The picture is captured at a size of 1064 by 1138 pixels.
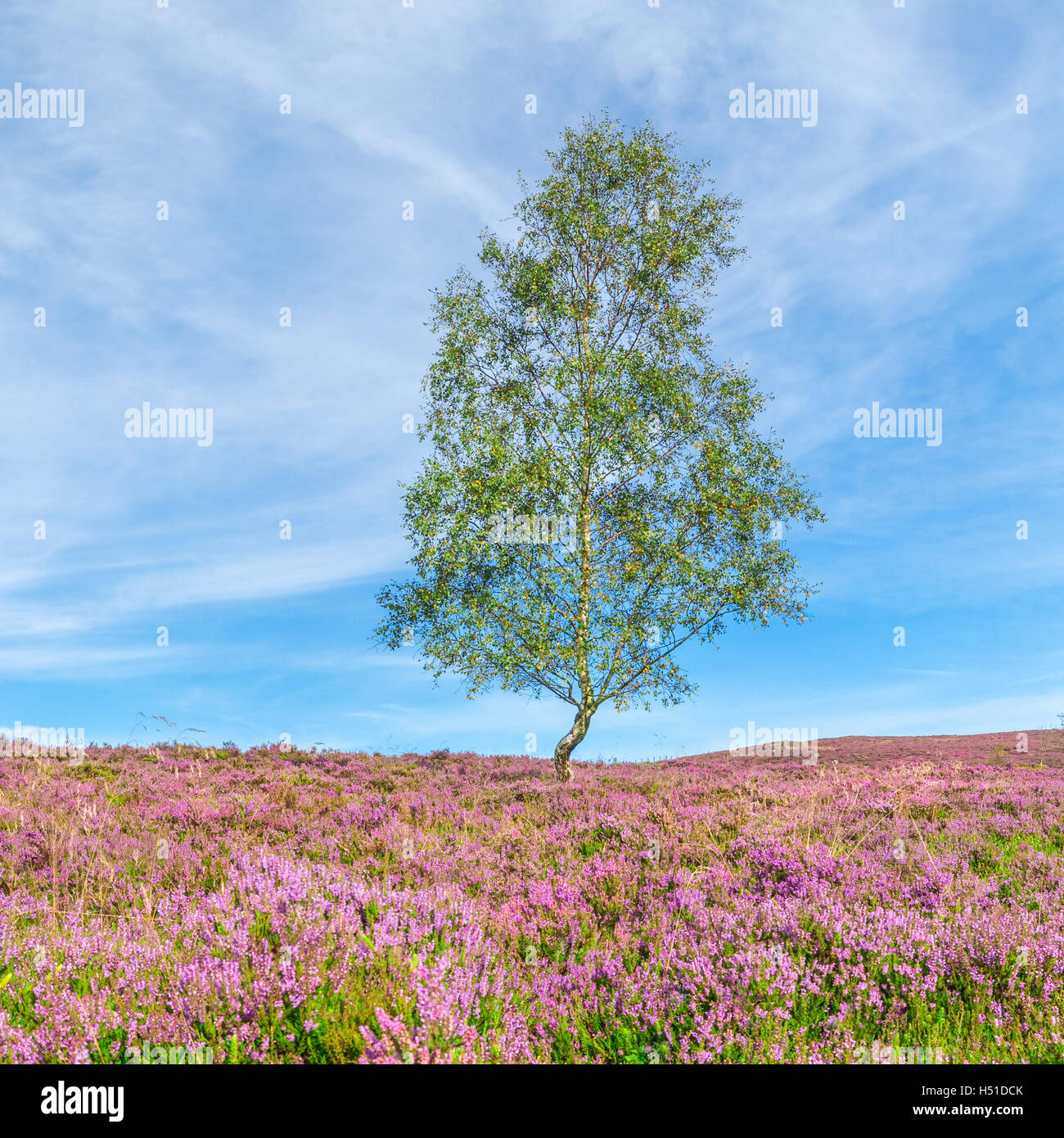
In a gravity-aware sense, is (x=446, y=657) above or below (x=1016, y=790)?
above

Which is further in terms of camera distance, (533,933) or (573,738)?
(573,738)

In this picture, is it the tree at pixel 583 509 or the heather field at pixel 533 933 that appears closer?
the heather field at pixel 533 933

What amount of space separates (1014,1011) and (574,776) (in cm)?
1307

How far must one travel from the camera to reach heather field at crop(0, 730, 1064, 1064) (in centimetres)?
353

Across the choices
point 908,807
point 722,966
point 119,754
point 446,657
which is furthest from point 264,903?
point 119,754

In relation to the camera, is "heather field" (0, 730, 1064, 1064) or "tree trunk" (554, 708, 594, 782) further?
"tree trunk" (554, 708, 594, 782)

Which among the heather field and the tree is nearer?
the heather field

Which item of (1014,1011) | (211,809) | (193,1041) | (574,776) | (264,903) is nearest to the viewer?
(193,1041)

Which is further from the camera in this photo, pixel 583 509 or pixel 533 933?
pixel 583 509

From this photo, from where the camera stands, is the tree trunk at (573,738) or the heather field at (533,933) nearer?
the heather field at (533,933)

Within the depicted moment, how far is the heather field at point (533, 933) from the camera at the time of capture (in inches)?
139

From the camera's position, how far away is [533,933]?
17.1ft
